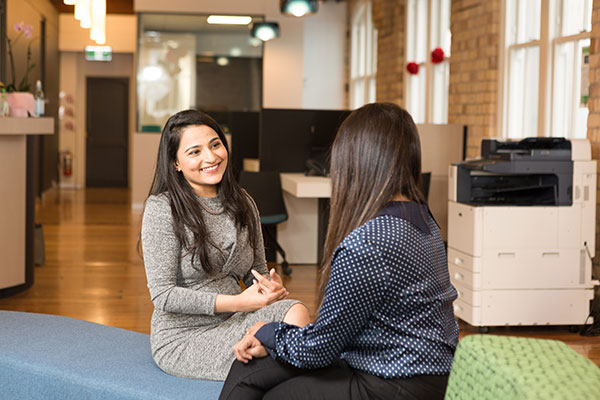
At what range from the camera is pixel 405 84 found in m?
10.7

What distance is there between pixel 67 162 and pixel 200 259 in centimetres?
1395

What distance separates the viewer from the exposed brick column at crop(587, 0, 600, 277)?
18.1ft

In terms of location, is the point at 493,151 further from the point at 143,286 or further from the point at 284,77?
the point at 284,77

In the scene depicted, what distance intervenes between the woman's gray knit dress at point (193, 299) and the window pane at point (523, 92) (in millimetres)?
4889

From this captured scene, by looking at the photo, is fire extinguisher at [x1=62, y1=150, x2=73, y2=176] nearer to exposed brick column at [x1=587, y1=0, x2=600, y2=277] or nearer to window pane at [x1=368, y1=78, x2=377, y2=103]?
window pane at [x1=368, y1=78, x2=377, y2=103]

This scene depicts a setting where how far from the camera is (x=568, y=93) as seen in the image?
6418mm

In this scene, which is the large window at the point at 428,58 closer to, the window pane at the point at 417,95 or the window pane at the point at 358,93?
the window pane at the point at 417,95

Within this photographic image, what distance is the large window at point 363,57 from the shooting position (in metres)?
12.6

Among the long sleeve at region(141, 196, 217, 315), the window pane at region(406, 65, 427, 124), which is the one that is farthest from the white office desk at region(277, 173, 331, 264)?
the long sleeve at region(141, 196, 217, 315)

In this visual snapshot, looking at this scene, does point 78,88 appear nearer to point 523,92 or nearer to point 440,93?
point 440,93

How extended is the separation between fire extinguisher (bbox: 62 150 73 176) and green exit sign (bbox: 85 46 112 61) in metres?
1.93

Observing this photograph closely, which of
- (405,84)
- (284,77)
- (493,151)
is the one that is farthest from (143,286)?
(284,77)

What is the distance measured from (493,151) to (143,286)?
9.50 feet

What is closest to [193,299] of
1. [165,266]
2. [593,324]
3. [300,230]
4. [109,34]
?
[165,266]
